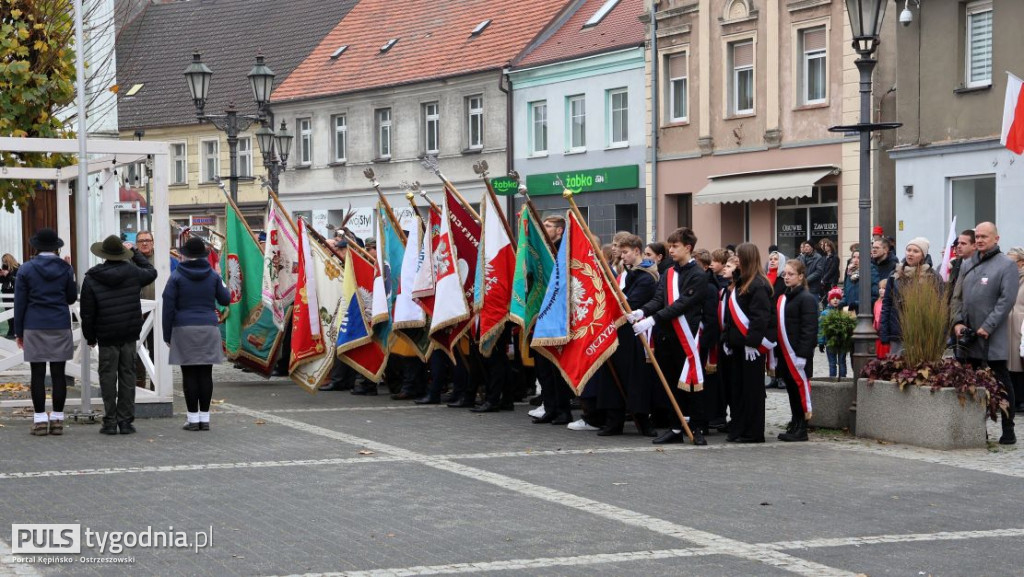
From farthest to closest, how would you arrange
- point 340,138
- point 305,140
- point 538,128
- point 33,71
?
1. point 305,140
2. point 340,138
3. point 538,128
4. point 33,71

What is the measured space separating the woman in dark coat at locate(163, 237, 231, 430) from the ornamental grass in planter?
19.5 ft

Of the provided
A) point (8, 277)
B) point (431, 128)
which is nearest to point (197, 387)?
point (8, 277)

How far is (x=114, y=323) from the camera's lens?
1395cm

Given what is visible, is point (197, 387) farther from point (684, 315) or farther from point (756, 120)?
point (756, 120)

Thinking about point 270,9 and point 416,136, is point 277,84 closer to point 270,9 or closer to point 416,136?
point 270,9

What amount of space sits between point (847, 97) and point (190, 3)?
3534 cm

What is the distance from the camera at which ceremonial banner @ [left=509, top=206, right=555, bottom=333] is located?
48.7ft

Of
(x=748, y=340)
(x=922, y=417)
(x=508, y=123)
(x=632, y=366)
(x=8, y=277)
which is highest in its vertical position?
(x=508, y=123)

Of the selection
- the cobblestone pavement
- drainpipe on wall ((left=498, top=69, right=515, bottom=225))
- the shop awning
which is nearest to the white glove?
the cobblestone pavement

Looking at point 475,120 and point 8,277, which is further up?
point 475,120

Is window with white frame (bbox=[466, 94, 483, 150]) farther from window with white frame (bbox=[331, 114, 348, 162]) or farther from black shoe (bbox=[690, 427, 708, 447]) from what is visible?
black shoe (bbox=[690, 427, 708, 447])

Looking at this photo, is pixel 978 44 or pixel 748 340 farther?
pixel 978 44

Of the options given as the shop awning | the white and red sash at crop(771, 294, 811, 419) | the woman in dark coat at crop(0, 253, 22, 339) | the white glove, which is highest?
the shop awning

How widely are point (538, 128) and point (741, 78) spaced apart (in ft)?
27.6
